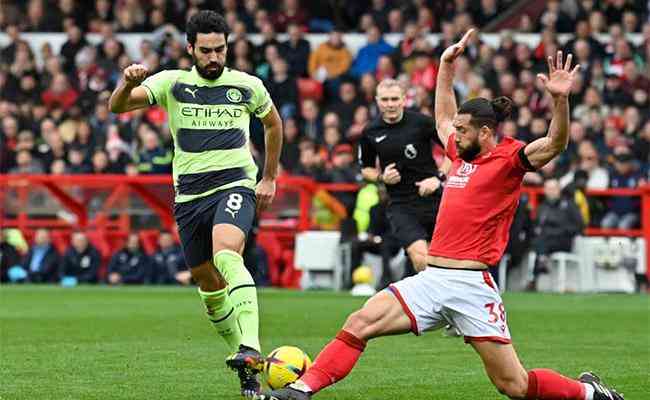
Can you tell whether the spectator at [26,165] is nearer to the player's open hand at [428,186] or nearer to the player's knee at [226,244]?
the player's open hand at [428,186]

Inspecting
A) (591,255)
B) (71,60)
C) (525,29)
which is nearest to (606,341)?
(591,255)

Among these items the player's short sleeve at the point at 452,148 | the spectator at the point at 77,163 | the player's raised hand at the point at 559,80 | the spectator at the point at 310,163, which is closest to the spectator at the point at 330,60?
the spectator at the point at 310,163

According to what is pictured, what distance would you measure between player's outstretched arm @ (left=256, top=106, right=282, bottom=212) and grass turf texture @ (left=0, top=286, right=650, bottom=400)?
1.29 meters

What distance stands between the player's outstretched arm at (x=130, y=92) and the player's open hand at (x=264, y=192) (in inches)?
38.3

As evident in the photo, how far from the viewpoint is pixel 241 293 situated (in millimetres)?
9367

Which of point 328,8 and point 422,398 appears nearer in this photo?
point 422,398

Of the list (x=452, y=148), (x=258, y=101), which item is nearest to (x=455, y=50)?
(x=452, y=148)

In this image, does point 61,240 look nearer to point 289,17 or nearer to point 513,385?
point 289,17

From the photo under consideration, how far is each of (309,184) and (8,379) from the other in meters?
13.7

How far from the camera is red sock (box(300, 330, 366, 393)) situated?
332 inches

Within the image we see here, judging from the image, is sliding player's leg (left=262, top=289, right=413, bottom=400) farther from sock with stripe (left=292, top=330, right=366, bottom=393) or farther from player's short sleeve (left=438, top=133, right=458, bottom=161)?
player's short sleeve (left=438, top=133, right=458, bottom=161)

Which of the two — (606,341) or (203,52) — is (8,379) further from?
(606,341)

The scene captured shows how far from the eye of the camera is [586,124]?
80.3 feet

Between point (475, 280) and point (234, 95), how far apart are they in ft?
8.58
